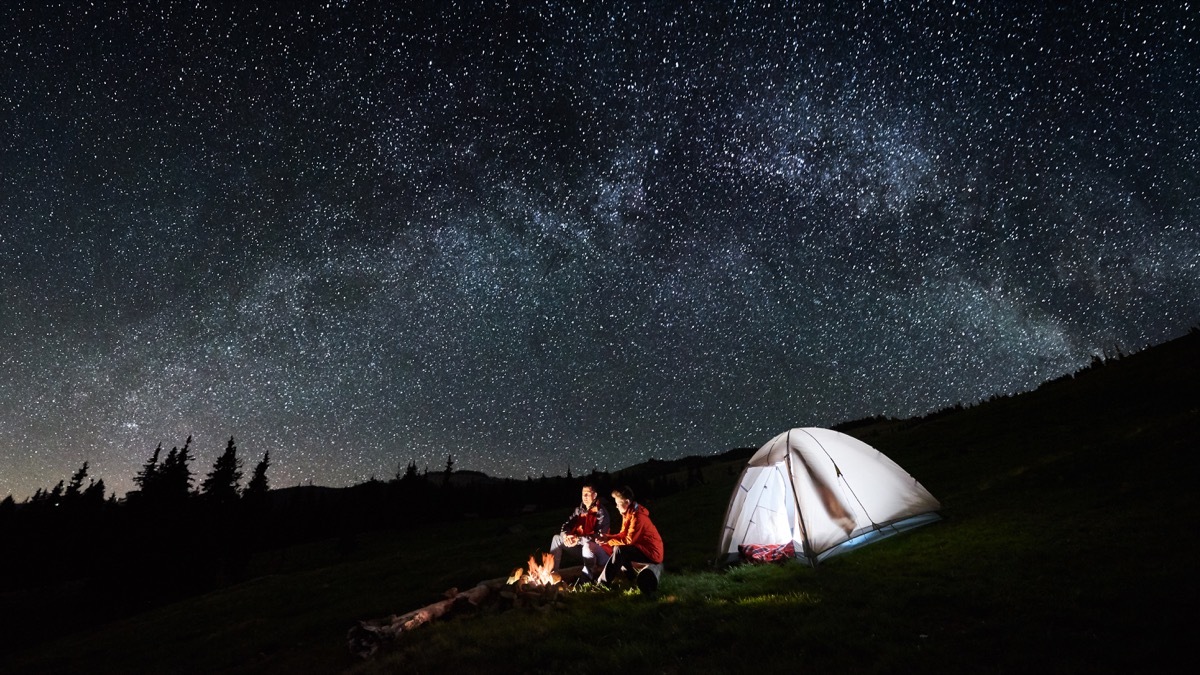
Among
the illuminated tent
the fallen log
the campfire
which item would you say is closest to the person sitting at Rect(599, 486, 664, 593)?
the fallen log

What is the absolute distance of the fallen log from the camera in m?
10.3

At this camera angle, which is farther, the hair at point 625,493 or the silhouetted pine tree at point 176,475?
the silhouetted pine tree at point 176,475

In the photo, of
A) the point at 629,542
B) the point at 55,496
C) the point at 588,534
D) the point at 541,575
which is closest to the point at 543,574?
the point at 541,575

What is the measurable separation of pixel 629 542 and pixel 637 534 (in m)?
0.23

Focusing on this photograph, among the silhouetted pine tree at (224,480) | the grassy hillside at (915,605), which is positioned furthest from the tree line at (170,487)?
the grassy hillside at (915,605)

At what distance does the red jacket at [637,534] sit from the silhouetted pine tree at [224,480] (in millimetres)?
86888

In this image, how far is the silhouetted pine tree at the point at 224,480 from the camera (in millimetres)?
77375

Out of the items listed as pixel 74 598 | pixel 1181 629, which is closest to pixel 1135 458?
pixel 1181 629

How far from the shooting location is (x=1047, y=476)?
698 inches

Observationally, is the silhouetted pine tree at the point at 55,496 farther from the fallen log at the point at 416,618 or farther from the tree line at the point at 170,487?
the fallen log at the point at 416,618

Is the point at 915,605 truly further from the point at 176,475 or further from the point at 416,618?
the point at 176,475

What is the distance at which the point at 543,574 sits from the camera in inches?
486

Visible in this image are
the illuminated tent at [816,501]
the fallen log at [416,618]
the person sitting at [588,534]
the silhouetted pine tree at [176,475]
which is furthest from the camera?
the silhouetted pine tree at [176,475]

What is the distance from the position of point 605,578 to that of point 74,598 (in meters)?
85.3
